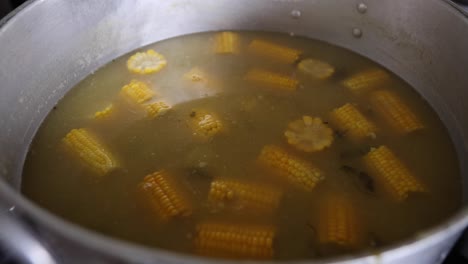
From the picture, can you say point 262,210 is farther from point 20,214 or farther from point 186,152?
point 20,214

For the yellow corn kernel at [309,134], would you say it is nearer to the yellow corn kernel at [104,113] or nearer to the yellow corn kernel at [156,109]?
the yellow corn kernel at [156,109]

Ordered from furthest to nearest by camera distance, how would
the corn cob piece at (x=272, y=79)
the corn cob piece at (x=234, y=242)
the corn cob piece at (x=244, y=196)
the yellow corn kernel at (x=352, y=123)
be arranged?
the corn cob piece at (x=272, y=79) → the yellow corn kernel at (x=352, y=123) → the corn cob piece at (x=244, y=196) → the corn cob piece at (x=234, y=242)

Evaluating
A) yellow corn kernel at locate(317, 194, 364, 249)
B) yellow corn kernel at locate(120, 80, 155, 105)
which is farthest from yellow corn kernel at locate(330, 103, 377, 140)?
yellow corn kernel at locate(120, 80, 155, 105)

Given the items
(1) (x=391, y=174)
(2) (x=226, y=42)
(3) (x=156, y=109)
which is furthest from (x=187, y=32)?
(1) (x=391, y=174)

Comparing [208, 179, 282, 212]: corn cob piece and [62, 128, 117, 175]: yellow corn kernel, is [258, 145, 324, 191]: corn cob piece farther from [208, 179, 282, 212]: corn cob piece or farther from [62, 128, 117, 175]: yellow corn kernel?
[62, 128, 117, 175]: yellow corn kernel

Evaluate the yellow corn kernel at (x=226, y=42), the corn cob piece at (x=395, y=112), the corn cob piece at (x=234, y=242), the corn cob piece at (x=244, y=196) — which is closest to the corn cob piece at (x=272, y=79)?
the yellow corn kernel at (x=226, y=42)

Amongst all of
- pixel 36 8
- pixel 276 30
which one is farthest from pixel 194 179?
pixel 276 30
